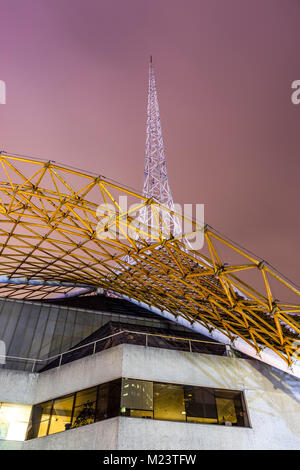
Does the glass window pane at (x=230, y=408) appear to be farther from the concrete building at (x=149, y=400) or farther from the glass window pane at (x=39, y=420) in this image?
the glass window pane at (x=39, y=420)

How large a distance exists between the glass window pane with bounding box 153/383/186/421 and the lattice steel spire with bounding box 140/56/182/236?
2313 centimetres

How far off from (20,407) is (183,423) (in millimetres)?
13266

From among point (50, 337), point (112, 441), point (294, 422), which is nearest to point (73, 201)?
point (112, 441)

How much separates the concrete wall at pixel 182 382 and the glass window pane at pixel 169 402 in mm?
525

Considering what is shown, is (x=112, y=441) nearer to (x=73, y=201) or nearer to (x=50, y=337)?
(x=73, y=201)

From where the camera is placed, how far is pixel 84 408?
21531mm

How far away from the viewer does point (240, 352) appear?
27.2 meters

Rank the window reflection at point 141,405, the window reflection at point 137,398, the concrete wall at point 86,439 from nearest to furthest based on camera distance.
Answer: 1. the concrete wall at point 86,439
2. the window reflection at point 137,398
3. the window reflection at point 141,405

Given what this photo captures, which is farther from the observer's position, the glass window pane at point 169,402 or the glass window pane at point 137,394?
the glass window pane at point 169,402

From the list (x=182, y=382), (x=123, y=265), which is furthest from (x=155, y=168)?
(x=182, y=382)

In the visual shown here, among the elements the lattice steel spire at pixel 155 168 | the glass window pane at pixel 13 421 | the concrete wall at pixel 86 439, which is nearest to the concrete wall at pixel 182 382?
the concrete wall at pixel 86 439

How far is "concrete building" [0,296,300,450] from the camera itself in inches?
770

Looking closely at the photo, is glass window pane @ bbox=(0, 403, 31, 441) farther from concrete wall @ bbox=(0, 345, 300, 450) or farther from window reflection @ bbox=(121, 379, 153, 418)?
window reflection @ bbox=(121, 379, 153, 418)

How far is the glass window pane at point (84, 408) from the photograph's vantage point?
68.0 feet
